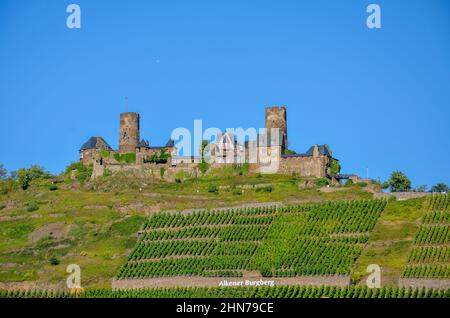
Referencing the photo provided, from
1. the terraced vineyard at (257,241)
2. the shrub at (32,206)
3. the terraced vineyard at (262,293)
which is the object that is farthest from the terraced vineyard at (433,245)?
the shrub at (32,206)

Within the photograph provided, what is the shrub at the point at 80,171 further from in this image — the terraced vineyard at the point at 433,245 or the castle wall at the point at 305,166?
the terraced vineyard at the point at 433,245

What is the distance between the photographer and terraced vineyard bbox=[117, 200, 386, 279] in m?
84.7

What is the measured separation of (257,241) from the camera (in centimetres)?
8950

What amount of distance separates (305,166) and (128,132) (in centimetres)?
1738

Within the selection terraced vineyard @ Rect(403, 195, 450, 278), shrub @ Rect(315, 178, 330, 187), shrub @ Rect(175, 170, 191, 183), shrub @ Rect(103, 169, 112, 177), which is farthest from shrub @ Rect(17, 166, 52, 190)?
terraced vineyard @ Rect(403, 195, 450, 278)

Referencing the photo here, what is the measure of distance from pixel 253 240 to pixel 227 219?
16.2 ft

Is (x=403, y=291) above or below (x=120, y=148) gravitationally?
below

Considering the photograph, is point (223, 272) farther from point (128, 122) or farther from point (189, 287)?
point (128, 122)

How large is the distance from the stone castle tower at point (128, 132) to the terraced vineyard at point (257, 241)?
2122 cm

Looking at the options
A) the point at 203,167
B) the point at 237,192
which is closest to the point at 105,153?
the point at 203,167

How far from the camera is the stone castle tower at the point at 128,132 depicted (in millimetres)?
117562

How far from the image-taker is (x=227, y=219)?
94.2m

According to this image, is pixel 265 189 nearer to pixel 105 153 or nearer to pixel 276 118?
pixel 276 118
